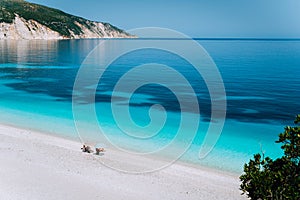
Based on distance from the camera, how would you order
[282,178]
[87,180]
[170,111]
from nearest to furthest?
1. [282,178]
2. [87,180]
3. [170,111]

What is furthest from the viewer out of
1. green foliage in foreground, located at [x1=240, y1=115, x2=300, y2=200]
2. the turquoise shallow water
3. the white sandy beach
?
the turquoise shallow water

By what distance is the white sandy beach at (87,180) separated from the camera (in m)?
13.2

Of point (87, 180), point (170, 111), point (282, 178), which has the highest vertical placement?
point (282, 178)

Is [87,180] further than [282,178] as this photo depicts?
Yes

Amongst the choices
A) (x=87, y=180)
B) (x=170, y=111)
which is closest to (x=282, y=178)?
(x=87, y=180)

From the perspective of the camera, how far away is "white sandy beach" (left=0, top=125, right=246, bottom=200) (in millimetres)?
13195

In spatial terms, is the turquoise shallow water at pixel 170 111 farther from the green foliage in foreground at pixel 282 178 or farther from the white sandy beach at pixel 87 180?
the green foliage in foreground at pixel 282 178

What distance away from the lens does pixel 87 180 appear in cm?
1445

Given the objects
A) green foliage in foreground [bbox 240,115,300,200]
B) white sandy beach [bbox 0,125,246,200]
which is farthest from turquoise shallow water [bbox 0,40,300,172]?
green foliage in foreground [bbox 240,115,300,200]

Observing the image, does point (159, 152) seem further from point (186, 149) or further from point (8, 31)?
point (8, 31)

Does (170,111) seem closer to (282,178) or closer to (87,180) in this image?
(87,180)

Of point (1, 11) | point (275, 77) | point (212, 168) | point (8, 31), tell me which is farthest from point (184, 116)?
point (1, 11)

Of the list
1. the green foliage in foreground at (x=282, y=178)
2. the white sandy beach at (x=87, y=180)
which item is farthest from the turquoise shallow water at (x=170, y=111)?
the green foliage in foreground at (x=282, y=178)

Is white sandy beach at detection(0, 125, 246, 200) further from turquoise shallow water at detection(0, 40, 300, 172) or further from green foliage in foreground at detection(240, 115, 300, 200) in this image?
green foliage in foreground at detection(240, 115, 300, 200)
